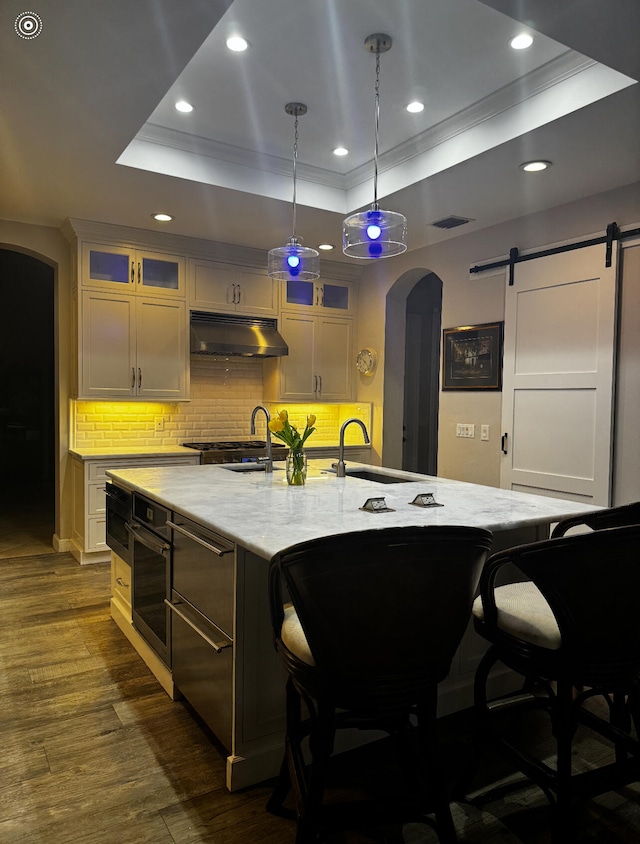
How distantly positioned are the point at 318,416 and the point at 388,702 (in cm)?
504

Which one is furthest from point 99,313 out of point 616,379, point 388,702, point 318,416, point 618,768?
point 618,768

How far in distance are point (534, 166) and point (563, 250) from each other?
814mm

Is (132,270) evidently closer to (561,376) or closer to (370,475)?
(370,475)

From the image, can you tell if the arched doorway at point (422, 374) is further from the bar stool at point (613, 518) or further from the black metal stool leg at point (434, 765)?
the black metal stool leg at point (434, 765)

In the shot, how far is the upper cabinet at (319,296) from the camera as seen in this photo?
591 cm

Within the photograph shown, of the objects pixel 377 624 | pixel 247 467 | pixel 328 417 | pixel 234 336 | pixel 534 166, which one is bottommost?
pixel 377 624

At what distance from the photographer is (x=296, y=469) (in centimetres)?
303

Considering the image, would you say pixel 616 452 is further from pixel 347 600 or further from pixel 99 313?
pixel 99 313

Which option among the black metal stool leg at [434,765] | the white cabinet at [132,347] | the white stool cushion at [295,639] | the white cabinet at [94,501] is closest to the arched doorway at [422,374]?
the white cabinet at [132,347]

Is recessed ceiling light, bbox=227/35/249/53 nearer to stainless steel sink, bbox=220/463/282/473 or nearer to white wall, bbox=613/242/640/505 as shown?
stainless steel sink, bbox=220/463/282/473

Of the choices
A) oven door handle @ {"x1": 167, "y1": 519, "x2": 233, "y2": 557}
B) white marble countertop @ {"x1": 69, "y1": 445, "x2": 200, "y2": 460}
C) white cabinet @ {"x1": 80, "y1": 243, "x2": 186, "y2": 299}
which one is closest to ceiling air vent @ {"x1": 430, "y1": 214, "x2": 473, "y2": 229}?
white cabinet @ {"x1": 80, "y1": 243, "x2": 186, "y2": 299}

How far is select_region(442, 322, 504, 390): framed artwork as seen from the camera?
4660mm

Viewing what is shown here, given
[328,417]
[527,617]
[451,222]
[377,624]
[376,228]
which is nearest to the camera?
[377,624]

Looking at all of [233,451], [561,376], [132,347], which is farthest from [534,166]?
[132,347]
